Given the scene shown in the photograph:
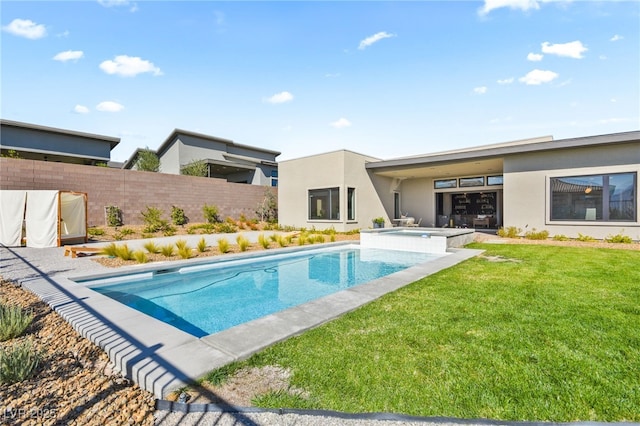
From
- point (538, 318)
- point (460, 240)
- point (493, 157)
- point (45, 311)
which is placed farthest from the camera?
point (493, 157)

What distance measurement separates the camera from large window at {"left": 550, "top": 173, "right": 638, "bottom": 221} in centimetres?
1034

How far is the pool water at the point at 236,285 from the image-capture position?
512 centimetres

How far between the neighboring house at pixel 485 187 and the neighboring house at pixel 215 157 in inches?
342

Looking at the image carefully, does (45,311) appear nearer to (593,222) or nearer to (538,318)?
(538,318)

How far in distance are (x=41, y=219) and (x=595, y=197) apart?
19.5 m

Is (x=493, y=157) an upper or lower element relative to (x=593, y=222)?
upper

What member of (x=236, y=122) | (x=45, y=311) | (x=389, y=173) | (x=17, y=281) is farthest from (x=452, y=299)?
(x=236, y=122)

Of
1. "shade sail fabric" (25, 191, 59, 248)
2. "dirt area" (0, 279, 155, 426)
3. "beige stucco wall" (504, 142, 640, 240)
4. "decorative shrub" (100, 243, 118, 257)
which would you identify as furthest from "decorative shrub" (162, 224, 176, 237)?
"beige stucco wall" (504, 142, 640, 240)

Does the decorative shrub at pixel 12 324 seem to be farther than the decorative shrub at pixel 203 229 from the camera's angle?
No

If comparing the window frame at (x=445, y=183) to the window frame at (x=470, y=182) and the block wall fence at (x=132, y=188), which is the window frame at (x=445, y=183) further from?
the block wall fence at (x=132, y=188)

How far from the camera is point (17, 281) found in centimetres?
560

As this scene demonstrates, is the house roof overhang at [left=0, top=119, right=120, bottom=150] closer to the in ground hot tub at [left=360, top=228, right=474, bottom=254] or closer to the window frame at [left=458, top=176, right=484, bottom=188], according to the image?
the in ground hot tub at [left=360, top=228, right=474, bottom=254]

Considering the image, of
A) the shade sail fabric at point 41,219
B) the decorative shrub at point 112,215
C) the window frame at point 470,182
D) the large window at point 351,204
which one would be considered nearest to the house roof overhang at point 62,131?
the decorative shrub at point 112,215

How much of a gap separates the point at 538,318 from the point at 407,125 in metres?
14.2
